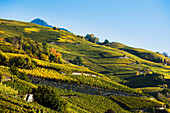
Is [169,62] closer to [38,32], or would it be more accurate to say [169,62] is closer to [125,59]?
[125,59]

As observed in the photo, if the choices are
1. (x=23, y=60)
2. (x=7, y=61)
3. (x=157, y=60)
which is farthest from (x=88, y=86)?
(x=157, y=60)

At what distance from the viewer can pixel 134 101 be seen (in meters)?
68.1

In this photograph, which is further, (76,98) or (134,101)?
(134,101)

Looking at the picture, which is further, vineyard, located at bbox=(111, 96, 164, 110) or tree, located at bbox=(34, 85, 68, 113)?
vineyard, located at bbox=(111, 96, 164, 110)

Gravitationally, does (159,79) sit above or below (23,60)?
below

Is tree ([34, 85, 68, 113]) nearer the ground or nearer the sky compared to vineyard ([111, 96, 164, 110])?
nearer the sky

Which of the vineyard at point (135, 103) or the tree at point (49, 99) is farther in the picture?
the vineyard at point (135, 103)

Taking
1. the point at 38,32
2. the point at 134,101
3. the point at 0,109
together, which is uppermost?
the point at 38,32

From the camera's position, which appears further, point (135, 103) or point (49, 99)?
point (135, 103)

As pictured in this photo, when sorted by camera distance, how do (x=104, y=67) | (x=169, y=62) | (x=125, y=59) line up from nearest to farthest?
(x=104, y=67)
(x=125, y=59)
(x=169, y=62)

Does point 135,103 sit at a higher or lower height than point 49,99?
lower

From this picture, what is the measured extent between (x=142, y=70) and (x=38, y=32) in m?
111

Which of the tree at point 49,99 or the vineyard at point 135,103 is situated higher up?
the tree at point 49,99

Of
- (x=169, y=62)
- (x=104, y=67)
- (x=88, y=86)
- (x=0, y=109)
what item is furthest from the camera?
(x=169, y=62)
